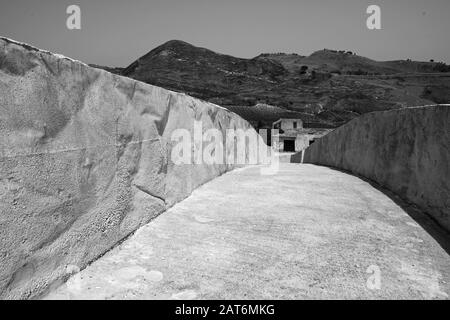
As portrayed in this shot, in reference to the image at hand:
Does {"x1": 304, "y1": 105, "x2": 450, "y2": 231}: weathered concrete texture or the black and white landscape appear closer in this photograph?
the black and white landscape

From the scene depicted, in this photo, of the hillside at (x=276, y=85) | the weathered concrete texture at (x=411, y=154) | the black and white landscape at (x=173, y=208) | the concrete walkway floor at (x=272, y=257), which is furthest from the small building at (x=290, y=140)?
the concrete walkway floor at (x=272, y=257)

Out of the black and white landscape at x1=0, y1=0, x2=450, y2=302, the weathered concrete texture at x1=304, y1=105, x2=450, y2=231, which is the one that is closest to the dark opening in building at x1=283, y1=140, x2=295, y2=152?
the weathered concrete texture at x1=304, y1=105, x2=450, y2=231

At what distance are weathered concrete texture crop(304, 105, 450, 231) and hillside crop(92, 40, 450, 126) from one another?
147ft

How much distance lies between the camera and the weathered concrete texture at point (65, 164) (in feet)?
4.84

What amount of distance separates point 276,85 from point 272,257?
76.5 m

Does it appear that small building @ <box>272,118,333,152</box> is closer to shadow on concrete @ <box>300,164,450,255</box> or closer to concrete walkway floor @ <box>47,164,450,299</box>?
shadow on concrete @ <box>300,164,450,255</box>

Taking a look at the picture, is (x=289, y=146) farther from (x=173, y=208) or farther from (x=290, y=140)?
(x=173, y=208)

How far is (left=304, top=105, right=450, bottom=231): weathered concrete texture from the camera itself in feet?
9.43

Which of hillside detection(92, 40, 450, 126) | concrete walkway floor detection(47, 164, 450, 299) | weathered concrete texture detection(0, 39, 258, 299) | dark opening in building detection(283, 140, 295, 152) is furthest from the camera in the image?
hillside detection(92, 40, 450, 126)

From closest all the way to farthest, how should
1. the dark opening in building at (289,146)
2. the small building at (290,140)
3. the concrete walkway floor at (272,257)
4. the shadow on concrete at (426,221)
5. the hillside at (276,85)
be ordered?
1. the concrete walkway floor at (272,257)
2. the shadow on concrete at (426,221)
3. the small building at (290,140)
4. the dark opening in building at (289,146)
5. the hillside at (276,85)

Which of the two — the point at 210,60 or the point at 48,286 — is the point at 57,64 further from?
the point at 210,60

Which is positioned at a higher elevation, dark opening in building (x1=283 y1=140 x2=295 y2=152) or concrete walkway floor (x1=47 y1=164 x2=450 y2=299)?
dark opening in building (x1=283 y1=140 x2=295 y2=152)

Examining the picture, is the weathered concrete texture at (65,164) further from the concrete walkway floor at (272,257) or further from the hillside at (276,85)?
the hillside at (276,85)

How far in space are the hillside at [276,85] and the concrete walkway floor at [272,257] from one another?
47.8 metres
